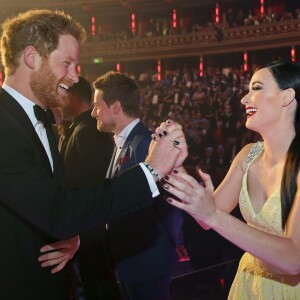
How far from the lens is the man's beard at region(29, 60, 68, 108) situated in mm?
1698

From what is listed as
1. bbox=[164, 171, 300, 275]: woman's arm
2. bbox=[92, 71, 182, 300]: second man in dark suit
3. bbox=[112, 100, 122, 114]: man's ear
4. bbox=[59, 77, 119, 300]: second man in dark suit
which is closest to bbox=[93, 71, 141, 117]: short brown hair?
bbox=[112, 100, 122, 114]: man's ear

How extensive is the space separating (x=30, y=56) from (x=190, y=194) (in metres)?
0.79

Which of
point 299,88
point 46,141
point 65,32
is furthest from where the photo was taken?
point 299,88

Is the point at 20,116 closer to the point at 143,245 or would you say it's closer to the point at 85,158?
the point at 143,245

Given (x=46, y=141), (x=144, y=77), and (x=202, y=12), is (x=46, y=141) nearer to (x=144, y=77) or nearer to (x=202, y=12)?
(x=144, y=77)

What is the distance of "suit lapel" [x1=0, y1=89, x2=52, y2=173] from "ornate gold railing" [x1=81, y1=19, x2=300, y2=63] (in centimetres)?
1323

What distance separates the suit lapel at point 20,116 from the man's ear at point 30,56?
0.14 meters

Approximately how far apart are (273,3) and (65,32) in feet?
51.5

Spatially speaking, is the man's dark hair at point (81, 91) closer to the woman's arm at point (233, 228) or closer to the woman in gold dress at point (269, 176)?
the woman in gold dress at point (269, 176)

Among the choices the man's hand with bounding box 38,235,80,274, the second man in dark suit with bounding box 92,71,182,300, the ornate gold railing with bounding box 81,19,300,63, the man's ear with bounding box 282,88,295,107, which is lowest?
the second man in dark suit with bounding box 92,71,182,300

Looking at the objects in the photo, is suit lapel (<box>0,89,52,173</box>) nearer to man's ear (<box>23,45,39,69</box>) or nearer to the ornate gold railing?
man's ear (<box>23,45,39,69</box>)

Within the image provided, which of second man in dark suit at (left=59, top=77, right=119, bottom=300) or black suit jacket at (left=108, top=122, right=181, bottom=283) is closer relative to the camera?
black suit jacket at (left=108, top=122, right=181, bottom=283)

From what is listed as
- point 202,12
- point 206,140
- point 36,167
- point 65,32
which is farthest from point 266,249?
point 202,12

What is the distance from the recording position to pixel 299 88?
6.95 feet
